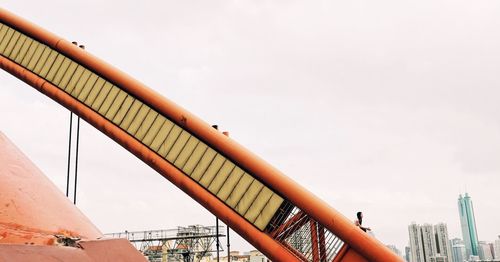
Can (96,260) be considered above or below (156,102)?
below

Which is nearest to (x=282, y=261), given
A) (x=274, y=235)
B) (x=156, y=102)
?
(x=274, y=235)

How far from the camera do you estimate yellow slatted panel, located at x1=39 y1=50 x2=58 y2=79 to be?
23.2 m

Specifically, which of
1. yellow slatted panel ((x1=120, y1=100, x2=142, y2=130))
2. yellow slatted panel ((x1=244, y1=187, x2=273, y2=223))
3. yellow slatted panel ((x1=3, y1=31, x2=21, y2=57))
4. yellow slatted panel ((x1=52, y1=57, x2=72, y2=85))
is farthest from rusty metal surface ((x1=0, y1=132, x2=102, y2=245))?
yellow slatted panel ((x1=3, y1=31, x2=21, y2=57))

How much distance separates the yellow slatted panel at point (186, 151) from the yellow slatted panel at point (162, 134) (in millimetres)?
1187

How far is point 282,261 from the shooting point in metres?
13.6

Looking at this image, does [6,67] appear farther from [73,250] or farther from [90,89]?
[73,250]

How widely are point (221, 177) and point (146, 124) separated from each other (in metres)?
4.73

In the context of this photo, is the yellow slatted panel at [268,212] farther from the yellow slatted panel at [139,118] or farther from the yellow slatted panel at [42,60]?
the yellow slatted panel at [42,60]

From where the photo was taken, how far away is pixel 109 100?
20.4m

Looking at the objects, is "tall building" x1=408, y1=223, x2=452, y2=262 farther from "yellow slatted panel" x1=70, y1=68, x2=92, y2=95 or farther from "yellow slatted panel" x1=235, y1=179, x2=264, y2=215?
"yellow slatted panel" x1=235, y1=179, x2=264, y2=215

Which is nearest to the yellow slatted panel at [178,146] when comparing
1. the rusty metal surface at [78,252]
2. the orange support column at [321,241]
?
the orange support column at [321,241]

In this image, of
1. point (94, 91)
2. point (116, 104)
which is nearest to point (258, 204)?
point (116, 104)

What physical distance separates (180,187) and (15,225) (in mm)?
12395

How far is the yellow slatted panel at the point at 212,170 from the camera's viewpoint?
16.5 m
